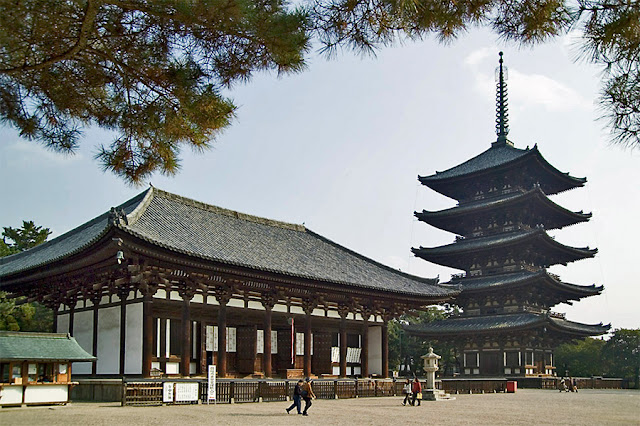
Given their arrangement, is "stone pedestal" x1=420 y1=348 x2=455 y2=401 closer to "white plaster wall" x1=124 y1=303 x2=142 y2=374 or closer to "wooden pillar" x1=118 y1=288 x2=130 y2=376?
"white plaster wall" x1=124 y1=303 x2=142 y2=374

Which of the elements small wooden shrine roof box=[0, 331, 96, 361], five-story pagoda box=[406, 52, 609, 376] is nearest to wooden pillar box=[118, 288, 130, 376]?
small wooden shrine roof box=[0, 331, 96, 361]

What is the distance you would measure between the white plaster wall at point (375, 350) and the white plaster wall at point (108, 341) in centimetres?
1273

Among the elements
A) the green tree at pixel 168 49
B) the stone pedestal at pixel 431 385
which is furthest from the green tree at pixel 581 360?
the green tree at pixel 168 49

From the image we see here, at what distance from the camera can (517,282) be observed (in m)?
37.9

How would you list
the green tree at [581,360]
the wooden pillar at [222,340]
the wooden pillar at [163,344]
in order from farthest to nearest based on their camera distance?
the green tree at [581,360], the wooden pillar at [222,340], the wooden pillar at [163,344]

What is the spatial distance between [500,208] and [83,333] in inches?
1041

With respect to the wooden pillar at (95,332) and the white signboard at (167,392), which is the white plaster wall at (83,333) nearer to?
the wooden pillar at (95,332)

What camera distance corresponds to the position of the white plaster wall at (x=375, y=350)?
3119cm

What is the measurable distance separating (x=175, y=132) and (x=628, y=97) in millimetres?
5924

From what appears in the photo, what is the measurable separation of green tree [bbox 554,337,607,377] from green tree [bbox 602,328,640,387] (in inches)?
40.6

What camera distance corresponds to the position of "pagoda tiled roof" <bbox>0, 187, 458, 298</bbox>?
77.6 feet

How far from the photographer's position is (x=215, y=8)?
795 centimetres

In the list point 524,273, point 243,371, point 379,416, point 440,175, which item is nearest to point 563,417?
point 379,416

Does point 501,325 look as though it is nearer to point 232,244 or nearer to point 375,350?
point 375,350
